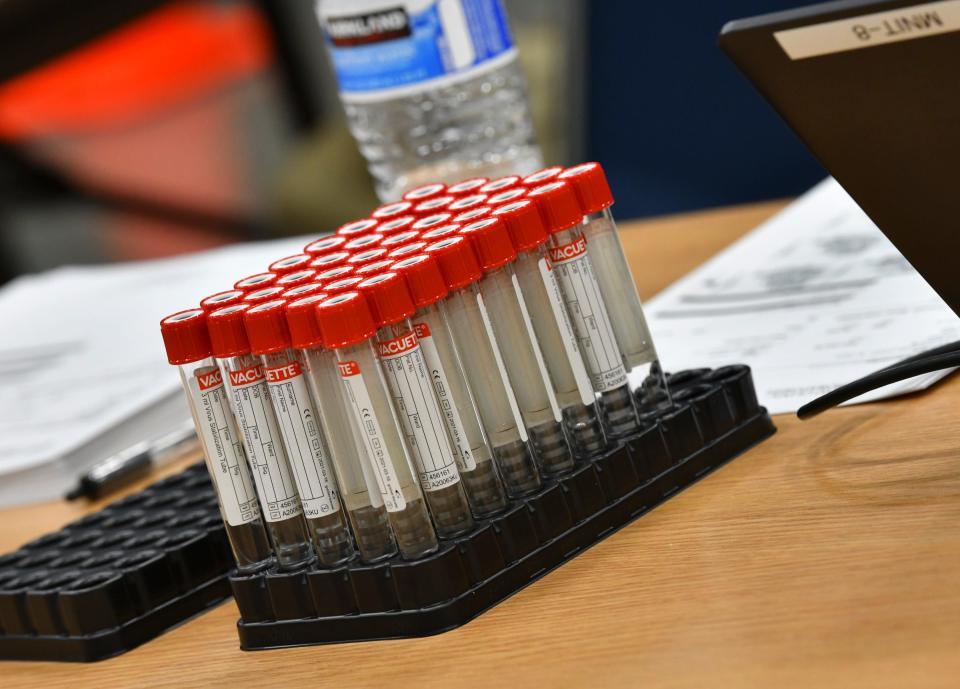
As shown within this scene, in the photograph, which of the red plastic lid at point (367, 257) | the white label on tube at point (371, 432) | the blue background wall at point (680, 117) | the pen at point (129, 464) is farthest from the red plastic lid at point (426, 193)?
the blue background wall at point (680, 117)

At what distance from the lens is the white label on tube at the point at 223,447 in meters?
0.72

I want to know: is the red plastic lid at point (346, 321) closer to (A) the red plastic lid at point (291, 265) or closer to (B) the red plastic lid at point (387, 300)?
(B) the red plastic lid at point (387, 300)

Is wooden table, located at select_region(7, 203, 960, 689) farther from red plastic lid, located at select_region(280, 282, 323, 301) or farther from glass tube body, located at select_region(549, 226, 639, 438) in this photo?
red plastic lid, located at select_region(280, 282, 323, 301)

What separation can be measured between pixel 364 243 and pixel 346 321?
0.46ft

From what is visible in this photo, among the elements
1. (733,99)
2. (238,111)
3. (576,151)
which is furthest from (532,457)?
(238,111)

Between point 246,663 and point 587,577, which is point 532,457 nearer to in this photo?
point 587,577

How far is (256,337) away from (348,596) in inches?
5.8

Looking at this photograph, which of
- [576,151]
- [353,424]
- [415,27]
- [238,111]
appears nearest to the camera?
[353,424]

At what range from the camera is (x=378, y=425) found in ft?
2.18

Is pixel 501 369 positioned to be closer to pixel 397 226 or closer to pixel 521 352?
pixel 521 352

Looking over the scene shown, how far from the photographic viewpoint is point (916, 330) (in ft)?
2.81

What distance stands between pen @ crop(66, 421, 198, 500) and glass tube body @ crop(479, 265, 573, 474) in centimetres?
45

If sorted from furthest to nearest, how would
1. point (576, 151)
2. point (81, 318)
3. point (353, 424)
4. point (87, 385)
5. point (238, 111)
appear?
point (238, 111) < point (576, 151) < point (81, 318) < point (87, 385) < point (353, 424)

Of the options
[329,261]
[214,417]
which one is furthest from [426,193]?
[214,417]
